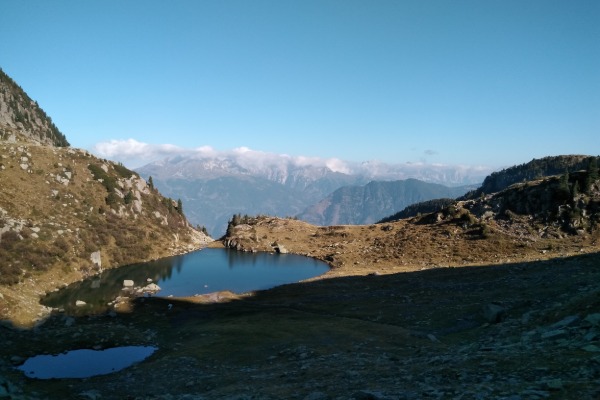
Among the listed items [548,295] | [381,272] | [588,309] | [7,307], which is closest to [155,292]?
[7,307]

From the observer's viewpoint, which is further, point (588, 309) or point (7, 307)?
point (7, 307)

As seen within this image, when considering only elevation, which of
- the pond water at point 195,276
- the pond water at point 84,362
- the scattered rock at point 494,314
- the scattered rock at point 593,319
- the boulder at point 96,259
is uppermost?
the scattered rock at point 593,319

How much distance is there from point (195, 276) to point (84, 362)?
6395 centimetres

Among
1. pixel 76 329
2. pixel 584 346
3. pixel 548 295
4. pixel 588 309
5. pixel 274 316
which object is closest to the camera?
pixel 584 346

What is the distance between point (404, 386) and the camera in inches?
798

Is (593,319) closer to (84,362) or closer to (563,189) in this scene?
(84,362)

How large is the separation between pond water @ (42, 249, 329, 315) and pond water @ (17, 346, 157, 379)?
78.7ft

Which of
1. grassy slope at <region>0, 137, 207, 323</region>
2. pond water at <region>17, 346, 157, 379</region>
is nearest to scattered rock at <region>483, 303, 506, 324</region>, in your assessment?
pond water at <region>17, 346, 157, 379</region>

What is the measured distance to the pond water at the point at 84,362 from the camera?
130ft

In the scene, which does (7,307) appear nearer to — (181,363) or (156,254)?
(181,363)

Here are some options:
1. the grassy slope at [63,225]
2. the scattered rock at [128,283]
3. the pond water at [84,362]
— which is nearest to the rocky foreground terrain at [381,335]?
the pond water at [84,362]

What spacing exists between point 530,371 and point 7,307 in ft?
224

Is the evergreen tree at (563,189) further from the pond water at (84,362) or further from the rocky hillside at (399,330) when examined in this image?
the pond water at (84,362)

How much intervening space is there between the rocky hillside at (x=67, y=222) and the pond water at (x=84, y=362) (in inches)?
728
